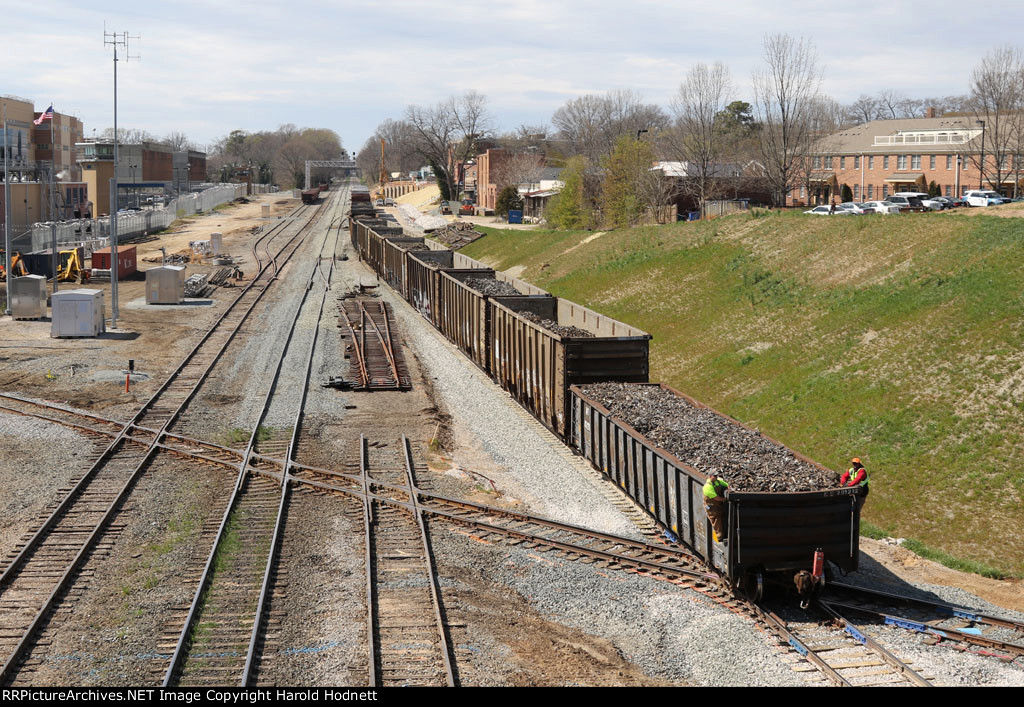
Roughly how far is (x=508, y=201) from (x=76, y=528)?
88950 millimetres

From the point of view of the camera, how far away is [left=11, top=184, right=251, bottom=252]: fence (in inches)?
2578

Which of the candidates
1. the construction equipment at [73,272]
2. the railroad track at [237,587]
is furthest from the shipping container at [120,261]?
the railroad track at [237,587]

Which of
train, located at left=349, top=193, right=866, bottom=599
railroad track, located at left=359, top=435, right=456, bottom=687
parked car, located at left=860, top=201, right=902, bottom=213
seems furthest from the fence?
railroad track, located at left=359, top=435, right=456, bottom=687

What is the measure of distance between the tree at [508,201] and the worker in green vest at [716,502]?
90637mm

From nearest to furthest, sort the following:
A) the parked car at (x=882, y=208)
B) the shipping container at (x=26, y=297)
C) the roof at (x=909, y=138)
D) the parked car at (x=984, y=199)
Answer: the shipping container at (x=26, y=297) < the parked car at (x=882, y=208) < the parked car at (x=984, y=199) < the roof at (x=909, y=138)

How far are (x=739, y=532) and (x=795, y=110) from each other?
52.6 meters

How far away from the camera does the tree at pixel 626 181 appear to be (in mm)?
71500

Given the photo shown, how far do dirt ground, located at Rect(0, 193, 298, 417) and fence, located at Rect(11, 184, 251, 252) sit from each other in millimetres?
9389

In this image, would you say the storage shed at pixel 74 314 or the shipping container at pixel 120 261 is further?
the shipping container at pixel 120 261

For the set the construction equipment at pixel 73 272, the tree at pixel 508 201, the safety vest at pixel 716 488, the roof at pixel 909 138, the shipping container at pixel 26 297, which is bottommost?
the safety vest at pixel 716 488

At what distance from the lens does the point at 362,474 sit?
67.6ft

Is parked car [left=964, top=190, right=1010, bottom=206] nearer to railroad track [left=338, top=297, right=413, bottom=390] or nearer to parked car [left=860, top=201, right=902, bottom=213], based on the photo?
parked car [left=860, top=201, right=902, bottom=213]

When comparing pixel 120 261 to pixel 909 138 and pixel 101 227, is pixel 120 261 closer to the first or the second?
pixel 101 227

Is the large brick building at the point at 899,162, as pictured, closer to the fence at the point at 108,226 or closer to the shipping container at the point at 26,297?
the shipping container at the point at 26,297
